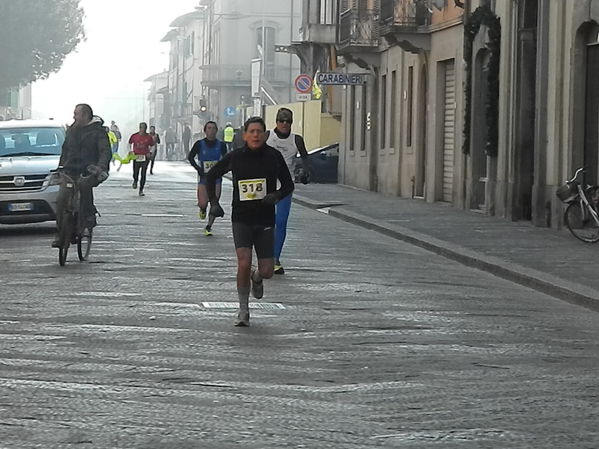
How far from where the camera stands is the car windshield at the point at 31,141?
24703 millimetres

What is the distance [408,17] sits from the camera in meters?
37.0

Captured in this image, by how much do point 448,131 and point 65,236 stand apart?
59.6ft

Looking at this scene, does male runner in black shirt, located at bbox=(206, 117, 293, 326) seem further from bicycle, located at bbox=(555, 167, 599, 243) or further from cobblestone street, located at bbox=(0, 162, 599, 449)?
bicycle, located at bbox=(555, 167, 599, 243)

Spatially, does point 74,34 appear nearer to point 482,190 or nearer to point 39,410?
point 482,190

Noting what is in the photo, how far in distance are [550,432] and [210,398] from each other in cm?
192

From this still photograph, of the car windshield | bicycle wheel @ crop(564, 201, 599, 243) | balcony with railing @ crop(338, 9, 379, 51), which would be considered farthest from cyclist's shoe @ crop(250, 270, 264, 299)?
balcony with railing @ crop(338, 9, 379, 51)

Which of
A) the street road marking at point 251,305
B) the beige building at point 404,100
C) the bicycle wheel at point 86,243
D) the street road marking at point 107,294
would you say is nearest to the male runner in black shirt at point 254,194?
the street road marking at point 251,305

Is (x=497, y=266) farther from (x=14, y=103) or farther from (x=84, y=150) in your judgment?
(x=14, y=103)

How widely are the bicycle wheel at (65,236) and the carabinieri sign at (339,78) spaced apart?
22.4m

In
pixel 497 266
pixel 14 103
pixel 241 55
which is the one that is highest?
pixel 241 55

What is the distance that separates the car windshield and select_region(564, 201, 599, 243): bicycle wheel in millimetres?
7643

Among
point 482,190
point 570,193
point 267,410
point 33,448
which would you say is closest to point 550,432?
point 267,410

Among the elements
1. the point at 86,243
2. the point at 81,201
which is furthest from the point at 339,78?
the point at 81,201

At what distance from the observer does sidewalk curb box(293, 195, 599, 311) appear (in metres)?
15.3
